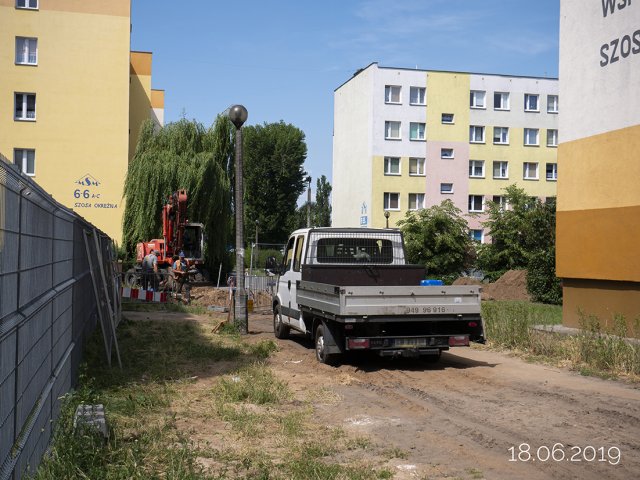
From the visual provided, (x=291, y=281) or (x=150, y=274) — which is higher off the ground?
(x=291, y=281)

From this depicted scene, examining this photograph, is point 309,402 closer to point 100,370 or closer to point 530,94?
point 100,370

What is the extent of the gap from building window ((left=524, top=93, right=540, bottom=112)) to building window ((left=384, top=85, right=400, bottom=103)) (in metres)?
10.4

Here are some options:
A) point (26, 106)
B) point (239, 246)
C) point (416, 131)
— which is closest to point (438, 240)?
point (416, 131)

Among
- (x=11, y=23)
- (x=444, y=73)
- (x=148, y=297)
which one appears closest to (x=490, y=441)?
(x=148, y=297)

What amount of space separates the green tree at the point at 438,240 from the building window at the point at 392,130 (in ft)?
30.3

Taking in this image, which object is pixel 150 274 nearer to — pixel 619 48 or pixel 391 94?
pixel 619 48

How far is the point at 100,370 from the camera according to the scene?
10219 millimetres

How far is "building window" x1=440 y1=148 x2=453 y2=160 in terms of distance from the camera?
53.7m

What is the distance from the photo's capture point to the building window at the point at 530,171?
5538 cm

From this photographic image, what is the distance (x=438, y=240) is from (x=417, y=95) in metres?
14.1

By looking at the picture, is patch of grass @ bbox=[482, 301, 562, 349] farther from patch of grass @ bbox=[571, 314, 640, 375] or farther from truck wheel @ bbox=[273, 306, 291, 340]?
truck wheel @ bbox=[273, 306, 291, 340]

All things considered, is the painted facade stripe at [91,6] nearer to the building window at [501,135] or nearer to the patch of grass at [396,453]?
the building window at [501,135]

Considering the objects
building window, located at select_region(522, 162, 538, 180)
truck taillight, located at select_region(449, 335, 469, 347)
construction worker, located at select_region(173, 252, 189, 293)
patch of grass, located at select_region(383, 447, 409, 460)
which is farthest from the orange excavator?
building window, located at select_region(522, 162, 538, 180)

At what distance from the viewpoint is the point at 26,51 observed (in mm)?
41000
